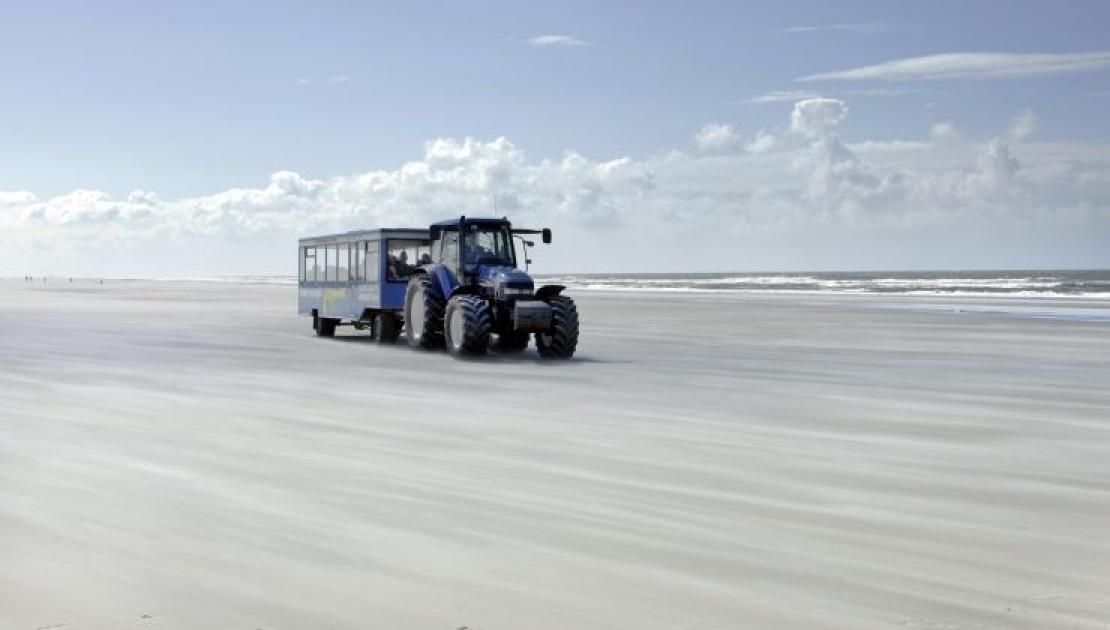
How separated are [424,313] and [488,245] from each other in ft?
5.92

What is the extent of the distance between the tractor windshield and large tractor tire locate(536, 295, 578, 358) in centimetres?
150

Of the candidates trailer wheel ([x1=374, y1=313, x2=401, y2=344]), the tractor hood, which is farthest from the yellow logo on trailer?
the tractor hood

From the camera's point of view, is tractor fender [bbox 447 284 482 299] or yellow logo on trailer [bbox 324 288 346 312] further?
yellow logo on trailer [bbox 324 288 346 312]

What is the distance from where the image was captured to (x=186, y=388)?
15.3 meters

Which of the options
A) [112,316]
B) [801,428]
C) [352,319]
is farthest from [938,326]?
[112,316]

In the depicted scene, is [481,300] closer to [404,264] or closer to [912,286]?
[404,264]

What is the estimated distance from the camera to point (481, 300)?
69.1ft

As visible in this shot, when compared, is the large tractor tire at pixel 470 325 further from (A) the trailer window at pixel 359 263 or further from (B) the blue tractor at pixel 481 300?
(A) the trailer window at pixel 359 263

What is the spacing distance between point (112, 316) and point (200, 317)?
3.39 meters

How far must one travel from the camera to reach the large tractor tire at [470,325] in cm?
2066

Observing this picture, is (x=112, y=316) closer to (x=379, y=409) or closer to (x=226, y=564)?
(x=379, y=409)

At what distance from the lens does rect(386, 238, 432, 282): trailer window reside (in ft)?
82.3

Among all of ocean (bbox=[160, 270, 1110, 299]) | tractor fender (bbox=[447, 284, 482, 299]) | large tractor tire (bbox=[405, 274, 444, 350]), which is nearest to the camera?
tractor fender (bbox=[447, 284, 482, 299])

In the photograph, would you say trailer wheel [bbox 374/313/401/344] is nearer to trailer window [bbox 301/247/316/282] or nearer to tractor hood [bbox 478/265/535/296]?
trailer window [bbox 301/247/316/282]
